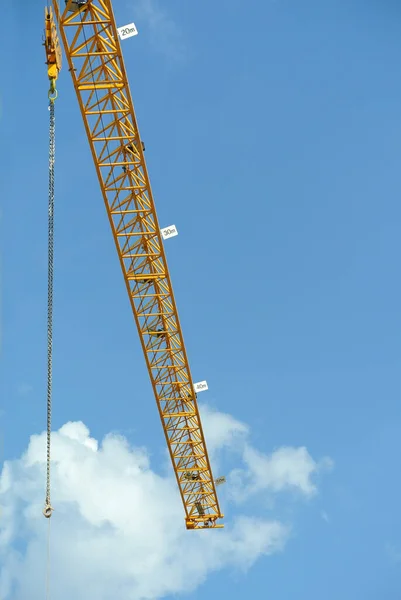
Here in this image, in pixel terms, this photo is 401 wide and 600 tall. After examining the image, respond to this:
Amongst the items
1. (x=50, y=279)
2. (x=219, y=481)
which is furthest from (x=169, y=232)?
(x=219, y=481)

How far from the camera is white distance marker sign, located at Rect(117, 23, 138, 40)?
32.0 meters

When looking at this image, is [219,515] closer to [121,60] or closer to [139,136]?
[139,136]

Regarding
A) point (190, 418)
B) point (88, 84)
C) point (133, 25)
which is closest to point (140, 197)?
point (88, 84)

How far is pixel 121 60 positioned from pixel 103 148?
4.49 metres

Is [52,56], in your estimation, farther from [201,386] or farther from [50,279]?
[201,386]

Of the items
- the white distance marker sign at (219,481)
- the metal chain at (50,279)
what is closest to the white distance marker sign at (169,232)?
the metal chain at (50,279)

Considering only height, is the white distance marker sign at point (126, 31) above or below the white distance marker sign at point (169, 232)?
above

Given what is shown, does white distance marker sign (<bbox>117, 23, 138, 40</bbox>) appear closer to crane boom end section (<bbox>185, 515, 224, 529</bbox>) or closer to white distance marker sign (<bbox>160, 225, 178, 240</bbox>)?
white distance marker sign (<bbox>160, 225, 178, 240</bbox>)

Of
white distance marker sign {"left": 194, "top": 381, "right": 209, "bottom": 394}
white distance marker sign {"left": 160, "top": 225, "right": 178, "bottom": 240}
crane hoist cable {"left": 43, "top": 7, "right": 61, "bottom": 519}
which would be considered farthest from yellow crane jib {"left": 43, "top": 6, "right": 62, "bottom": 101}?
white distance marker sign {"left": 194, "top": 381, "right": 209, "bottom": 394}

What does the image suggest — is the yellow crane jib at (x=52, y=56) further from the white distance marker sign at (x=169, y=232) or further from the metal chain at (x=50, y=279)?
the white distance marker sign at (x=169, y=232)

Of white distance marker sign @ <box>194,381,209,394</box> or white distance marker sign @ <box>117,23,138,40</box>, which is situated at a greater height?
white distance marker sign @ <box>117,23,138,40</box>

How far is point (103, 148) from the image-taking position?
36188mm

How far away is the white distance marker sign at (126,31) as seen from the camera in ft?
105

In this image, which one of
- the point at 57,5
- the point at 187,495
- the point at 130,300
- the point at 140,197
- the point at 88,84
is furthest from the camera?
the point at 187,495
